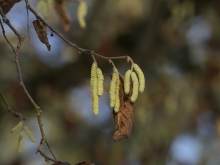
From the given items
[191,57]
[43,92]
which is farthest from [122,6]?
[43,92]

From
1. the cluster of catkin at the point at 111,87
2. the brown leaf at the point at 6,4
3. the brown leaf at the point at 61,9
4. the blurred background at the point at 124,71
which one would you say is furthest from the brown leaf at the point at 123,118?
the blurred background at the point at 124,71

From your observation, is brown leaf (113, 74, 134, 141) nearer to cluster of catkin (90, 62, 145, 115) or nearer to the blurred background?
cluster of catkin (90, 62, 145, 115)

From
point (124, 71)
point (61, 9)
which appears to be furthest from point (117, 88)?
point (124, 71)

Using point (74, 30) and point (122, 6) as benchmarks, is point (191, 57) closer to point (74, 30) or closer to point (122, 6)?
point (122, 6)

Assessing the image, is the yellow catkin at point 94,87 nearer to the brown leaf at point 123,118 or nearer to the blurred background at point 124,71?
the brown leaf at point 123,118

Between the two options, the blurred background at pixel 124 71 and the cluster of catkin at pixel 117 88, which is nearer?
the cluster of catkin at pixel 117 88

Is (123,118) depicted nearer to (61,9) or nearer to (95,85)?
(95,85)
